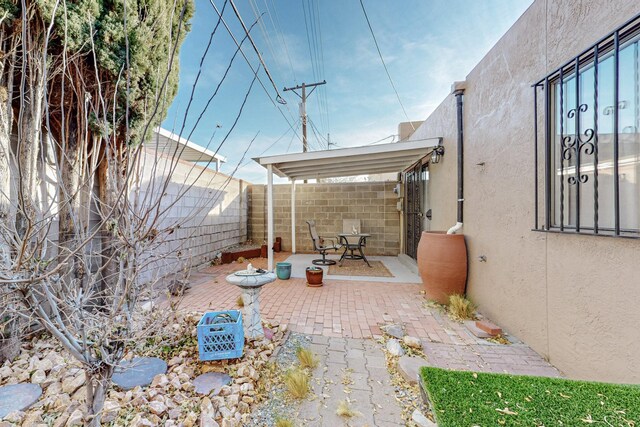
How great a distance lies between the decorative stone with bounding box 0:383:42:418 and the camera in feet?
6.23

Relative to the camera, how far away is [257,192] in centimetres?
905

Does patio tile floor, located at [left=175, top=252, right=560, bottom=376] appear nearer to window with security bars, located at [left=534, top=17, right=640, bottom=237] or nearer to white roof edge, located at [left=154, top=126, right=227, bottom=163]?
window with security bars, located at [left=534, top=17, right=640, bottom=237]

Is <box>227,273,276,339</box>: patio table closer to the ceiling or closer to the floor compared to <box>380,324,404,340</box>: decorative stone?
closer to the ceiling

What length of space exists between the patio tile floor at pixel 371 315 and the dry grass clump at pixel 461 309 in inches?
5.4

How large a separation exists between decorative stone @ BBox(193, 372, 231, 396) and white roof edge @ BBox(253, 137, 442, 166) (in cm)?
368

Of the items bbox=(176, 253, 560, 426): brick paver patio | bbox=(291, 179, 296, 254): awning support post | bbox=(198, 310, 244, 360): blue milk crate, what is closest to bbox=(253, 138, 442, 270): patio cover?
bbox=(291, 179, 296, 254): awning support post

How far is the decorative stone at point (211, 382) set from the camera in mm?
2100

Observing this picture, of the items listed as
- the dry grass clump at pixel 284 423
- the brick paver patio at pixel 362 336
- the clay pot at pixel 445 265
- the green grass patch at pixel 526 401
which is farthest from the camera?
the clay pot at pixel 445 265

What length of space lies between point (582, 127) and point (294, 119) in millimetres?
9615

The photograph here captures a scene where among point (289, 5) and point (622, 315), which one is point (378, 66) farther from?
point (622, 315)

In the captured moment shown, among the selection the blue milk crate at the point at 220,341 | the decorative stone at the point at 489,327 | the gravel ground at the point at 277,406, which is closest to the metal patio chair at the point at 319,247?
the decorative stone at the point at 489,327

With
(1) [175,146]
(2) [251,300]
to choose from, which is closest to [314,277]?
(2) [251,300]

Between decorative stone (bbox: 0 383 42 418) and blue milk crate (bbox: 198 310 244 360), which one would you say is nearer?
decorative stone (bbox: 0 383 42 418)

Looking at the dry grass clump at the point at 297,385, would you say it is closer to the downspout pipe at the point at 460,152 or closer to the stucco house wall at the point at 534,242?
the stucco house wall at the point at 534,242
